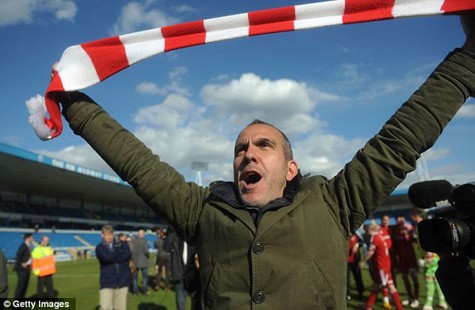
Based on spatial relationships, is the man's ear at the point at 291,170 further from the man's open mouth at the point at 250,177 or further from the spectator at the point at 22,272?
the spectator at the point at 22,272

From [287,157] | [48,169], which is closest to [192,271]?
[287,157]

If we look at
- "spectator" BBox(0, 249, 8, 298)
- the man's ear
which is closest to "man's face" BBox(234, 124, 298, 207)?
the man's ear

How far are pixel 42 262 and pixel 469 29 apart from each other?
1167 centimetres

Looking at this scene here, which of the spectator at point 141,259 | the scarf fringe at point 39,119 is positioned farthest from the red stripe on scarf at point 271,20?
the spectator at point 141,259

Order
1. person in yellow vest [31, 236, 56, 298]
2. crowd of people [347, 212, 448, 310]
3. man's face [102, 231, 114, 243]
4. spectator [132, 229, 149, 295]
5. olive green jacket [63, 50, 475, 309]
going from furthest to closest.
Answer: spectator [132, 229, 149, 295] → person in yellow vest [31, 236, 56, 298] → crowd of people [347, 212, 448, 310] → man's face [102, 231, 114, 243] → olive green jacket [63, 50, 475, 309]

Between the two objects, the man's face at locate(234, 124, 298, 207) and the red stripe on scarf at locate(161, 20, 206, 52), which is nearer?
the man's face at locate(234, 124, 298, 207)

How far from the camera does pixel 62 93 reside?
2.07 m

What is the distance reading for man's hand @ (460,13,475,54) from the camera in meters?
1.69

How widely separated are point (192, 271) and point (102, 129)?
2.95 metres

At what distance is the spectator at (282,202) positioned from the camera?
5.33ft

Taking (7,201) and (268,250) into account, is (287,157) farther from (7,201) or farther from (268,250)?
(7,201)

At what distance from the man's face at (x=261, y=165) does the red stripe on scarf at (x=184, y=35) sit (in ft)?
1.93

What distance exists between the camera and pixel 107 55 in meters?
2.23

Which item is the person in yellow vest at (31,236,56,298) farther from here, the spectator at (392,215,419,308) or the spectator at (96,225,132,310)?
the spectator at (392,215,419,308)
